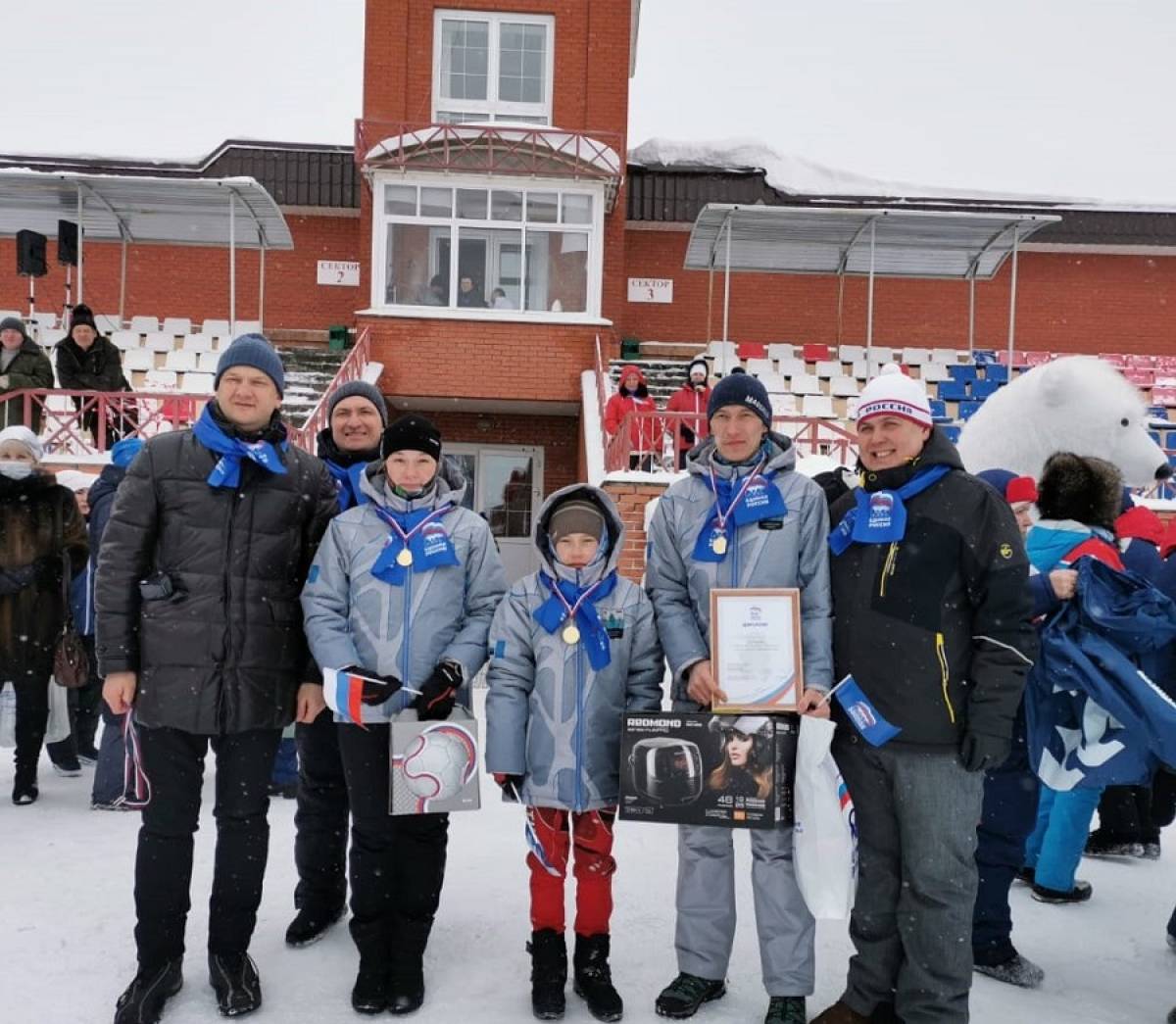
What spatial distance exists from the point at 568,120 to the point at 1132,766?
46.8 feet

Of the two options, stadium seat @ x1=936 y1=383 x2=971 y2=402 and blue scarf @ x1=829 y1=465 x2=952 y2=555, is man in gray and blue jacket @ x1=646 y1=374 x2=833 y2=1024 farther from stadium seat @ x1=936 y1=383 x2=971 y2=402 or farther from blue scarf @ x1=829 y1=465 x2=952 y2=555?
stadium seat @ x1=936 y1=383 x2=971 y2=402

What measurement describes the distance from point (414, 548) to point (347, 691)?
492 mm

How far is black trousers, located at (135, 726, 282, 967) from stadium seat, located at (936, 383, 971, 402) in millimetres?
13330

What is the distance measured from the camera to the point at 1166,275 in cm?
1975

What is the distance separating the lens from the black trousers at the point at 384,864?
10.5 feet

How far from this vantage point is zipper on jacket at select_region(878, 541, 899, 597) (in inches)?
118

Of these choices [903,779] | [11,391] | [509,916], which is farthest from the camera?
[11,391]

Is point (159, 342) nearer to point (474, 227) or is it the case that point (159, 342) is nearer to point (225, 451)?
point (474, 227)

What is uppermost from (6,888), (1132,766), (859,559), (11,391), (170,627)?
(11,391)

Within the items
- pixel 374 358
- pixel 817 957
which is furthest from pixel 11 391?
pixel 817 957

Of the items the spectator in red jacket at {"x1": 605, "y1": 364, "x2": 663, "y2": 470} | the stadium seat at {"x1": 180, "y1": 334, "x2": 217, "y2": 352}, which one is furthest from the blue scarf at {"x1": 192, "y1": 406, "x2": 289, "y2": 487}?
the stadium seat at {"x1": 180, "y1": 334, "x2": 217, "y2": 352}

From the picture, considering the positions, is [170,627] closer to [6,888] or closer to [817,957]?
[6,888]

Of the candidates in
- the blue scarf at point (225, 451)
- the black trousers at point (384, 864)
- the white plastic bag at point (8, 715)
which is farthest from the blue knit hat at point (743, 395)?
the white plastic bag at point (8, 715)

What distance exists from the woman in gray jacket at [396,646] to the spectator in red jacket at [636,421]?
6864 millimetres
